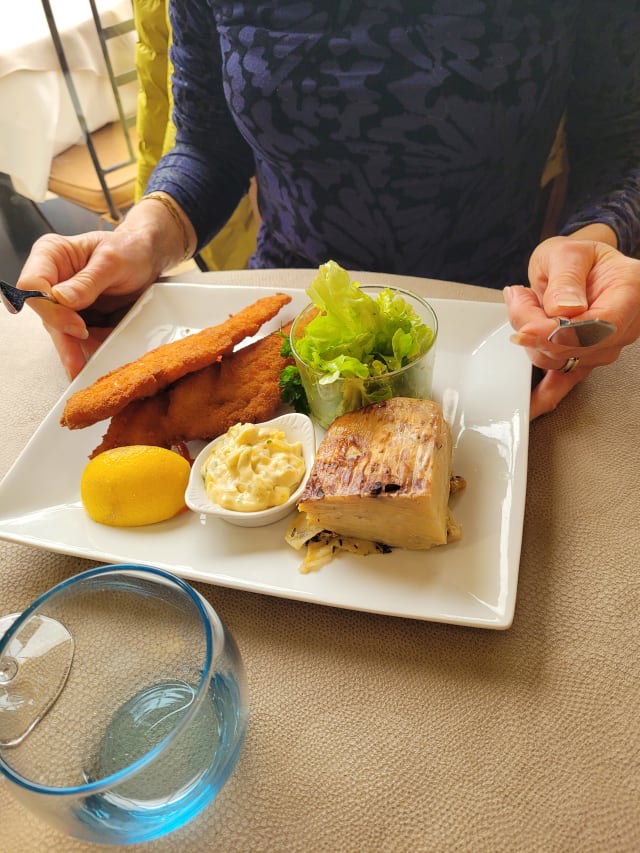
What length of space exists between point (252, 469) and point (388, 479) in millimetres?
214

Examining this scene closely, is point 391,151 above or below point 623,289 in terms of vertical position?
above

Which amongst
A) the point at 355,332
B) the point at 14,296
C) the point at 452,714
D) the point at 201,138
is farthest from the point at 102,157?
the point at 452,714

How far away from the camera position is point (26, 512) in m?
0.93

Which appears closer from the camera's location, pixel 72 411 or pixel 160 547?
pixel 160 547

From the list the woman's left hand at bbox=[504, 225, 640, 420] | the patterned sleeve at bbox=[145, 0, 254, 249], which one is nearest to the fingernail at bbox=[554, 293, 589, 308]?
the woman's left hand at bbox=[504, 225, 640, 420]

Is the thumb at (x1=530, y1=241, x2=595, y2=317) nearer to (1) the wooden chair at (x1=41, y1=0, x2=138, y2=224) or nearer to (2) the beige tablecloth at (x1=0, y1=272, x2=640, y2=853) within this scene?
(2) the beige tablecloth at (x1=0, y1=272, x2=640, y2=853)

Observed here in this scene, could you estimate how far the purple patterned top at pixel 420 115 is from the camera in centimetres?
113

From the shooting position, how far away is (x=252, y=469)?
0.89m

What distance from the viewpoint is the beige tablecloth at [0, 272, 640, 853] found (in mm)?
589

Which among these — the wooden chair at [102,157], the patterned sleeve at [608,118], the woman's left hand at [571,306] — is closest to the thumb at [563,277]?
the woman's left hand at [571,306]

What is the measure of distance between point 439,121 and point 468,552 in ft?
2.66

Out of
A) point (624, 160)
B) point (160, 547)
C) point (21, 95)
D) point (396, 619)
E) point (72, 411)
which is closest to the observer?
point (396, 619)

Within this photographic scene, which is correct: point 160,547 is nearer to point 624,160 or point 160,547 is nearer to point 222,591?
point 222,591

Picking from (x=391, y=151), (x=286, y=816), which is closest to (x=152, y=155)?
(x=391, y=151)
